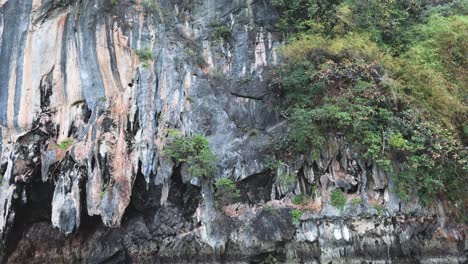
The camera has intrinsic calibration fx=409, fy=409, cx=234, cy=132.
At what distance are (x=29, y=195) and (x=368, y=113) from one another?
959 centimetres

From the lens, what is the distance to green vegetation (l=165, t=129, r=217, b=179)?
10.6 m

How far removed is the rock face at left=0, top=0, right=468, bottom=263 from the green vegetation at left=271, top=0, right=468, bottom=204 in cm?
57

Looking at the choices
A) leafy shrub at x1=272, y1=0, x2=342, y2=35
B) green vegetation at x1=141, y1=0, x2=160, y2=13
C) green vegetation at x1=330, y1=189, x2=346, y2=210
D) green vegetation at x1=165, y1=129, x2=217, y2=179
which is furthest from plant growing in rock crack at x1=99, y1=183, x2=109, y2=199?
leafy shrub at x1=272, y1=0, x2=342, y2=35

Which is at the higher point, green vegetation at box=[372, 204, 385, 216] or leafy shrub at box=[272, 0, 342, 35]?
leafy shrub at box=[272, 0, 342, 35]

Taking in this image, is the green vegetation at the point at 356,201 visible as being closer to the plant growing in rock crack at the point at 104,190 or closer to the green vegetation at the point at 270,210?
the green vegetation at the point at 270,210

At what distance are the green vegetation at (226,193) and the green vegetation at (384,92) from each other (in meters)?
1.55

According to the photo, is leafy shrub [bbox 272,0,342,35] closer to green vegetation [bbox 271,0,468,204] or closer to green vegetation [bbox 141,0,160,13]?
green vegetation [bbox 271,0,468,204]

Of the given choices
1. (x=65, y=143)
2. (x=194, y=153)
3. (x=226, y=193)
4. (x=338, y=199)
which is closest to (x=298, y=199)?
(x=338, y=199)

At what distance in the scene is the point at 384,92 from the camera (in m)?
10.6

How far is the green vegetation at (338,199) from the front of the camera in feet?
33.2

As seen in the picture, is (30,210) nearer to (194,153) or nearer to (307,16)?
(194,153)

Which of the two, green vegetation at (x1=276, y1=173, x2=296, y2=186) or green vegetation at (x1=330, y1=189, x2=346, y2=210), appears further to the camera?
green vegetation at (x1=276, y1=173, x2=296, y2=186)

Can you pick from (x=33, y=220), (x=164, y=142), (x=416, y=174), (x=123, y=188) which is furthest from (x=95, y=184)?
(x=416, y=174)

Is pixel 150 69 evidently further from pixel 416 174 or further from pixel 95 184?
pixel 416 174
